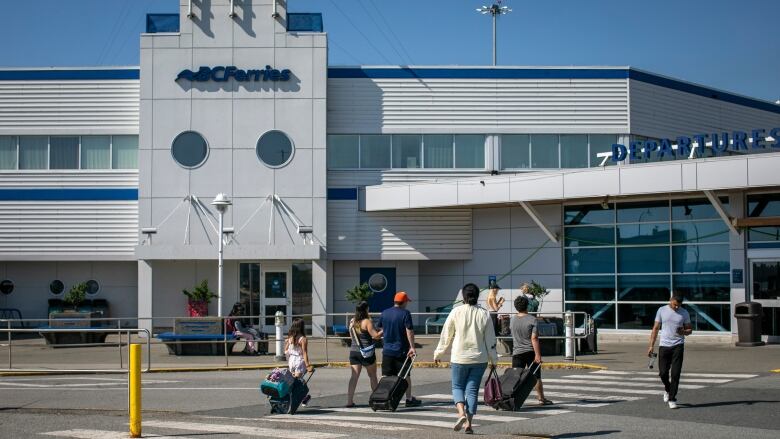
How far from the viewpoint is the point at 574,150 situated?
113ft

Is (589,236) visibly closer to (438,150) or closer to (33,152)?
(438,150)

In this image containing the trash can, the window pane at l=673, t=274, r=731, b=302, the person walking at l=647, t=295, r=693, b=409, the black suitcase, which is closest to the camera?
the black suitcase

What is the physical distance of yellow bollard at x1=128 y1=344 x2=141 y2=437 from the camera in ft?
40.3

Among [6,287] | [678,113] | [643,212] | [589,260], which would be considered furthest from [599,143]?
[6,287]

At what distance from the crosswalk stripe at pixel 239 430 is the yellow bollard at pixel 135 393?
3.30 ft

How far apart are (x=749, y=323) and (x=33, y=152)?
24.2m

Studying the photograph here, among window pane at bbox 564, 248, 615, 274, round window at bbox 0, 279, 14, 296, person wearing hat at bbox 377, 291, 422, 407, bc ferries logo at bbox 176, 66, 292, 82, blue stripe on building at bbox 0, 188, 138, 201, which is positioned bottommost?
person wearing hat at bbox 377, 291, 422, 407

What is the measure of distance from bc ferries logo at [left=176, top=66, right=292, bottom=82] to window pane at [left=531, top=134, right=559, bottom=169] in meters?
8.72

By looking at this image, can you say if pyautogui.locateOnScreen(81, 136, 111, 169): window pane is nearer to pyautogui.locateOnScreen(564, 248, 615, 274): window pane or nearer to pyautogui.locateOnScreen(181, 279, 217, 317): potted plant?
pyautogui.locateOnScreen(181, 279, 217, 317): potted plant

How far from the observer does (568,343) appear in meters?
22.7

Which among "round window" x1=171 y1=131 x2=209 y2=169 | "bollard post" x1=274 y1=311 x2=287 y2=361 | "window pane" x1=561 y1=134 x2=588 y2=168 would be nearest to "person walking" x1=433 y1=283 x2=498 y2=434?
"bollard post" x1=274 y1=311 x2=287 y2=361

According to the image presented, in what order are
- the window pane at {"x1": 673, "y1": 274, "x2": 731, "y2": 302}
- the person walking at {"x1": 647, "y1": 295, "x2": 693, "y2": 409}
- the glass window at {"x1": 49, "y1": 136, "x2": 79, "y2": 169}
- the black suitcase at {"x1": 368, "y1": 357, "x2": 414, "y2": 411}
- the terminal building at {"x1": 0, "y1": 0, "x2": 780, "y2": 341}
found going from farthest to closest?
1. the glass window at {"x1": 49, "y1": 136, "x2": 79, "y2": 169}
2. the terminal building at {"x1": 0, "y1": 0, "x2": 780, "y2": 341}
3. the window pane at {"x1": 673, "y1": 274, "x2": 731, "y2": 302}
4. the person walking at {"x1": 647, "y1": 295, "x2": 693, "y2": 409}
5. the black suitcase at {"x1": 368, "y1": 357, "x2": 414, "y2": 411}

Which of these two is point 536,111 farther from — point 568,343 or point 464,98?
point 568,343

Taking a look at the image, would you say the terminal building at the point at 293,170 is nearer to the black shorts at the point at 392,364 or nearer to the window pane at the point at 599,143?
the window pane at the point at 599,143
